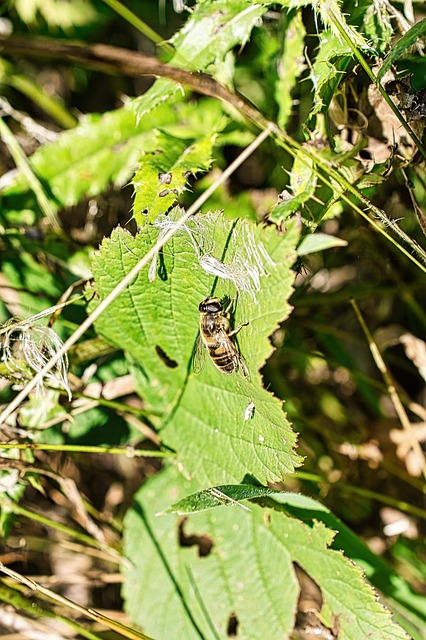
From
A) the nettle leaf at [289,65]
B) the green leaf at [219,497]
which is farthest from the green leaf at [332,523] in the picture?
the nettle leaf at [289,65]

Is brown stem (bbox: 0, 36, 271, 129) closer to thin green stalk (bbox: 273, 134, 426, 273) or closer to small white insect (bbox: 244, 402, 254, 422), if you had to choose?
thin green stalk (bbox: 273, 134, 426, 273)

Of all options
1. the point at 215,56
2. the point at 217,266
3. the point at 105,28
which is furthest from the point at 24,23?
the point at 217,266

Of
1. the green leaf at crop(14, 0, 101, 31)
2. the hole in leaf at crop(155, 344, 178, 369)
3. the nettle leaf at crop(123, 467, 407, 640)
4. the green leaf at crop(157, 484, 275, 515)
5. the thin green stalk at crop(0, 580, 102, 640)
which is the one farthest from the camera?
the green leaf at crop(14, 0, 101, 31)

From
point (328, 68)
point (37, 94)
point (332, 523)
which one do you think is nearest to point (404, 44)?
point (328, 68)

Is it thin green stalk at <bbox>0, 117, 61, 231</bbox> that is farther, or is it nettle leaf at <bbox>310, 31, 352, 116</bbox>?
thin green stalk at <bbox>0, 117, 61, 231</bbox>

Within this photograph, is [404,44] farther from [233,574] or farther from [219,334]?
[233,574]

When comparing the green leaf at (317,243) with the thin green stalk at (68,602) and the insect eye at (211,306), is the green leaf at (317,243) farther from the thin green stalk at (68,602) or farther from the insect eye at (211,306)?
the thin green stalk at (68,602)

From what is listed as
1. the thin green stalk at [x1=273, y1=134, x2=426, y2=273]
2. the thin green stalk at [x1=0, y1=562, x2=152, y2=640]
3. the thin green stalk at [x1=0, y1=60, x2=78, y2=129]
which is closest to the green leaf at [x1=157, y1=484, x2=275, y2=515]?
the thin green stalk at [x1=0, y1=562, x2=152, y2=640]
